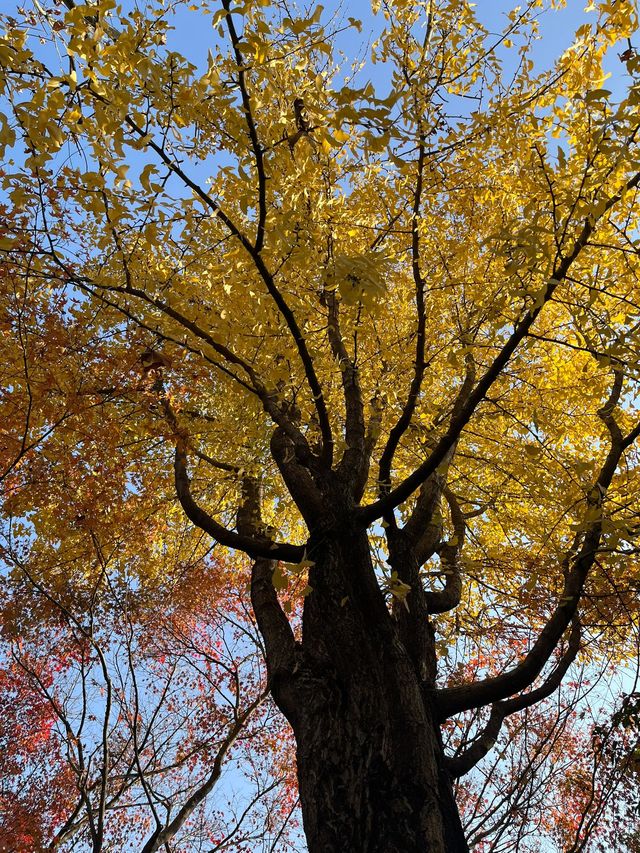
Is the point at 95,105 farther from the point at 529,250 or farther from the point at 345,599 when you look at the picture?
the point at 345,599

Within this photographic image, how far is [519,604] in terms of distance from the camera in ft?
21.6

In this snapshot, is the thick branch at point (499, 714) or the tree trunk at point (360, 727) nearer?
the tree trunk at point (360, 727)

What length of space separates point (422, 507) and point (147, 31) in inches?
159

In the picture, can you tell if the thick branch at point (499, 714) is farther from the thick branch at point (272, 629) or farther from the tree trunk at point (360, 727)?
the thick branch at point (272, 629)

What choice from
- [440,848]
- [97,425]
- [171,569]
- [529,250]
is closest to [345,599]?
[440,848]

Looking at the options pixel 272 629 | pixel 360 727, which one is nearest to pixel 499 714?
pixel 360 727

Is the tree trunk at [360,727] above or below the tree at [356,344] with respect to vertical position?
below

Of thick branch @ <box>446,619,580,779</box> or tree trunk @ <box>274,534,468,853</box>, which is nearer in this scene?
tree trunk @ <box>274,534,468,853</box>

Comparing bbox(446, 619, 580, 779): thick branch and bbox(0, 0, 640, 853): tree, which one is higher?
bbox(0, 0, 640, 853): tree

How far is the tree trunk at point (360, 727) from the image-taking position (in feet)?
9.78

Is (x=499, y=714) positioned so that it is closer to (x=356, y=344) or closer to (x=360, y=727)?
(x=360, y=727)

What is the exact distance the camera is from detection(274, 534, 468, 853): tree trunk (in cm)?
298

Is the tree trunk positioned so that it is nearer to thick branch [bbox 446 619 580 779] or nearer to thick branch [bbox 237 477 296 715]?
thick branch [bbox 237 477 296 715]

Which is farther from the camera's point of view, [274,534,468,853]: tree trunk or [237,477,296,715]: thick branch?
[237,477,296,715]: thick branch
